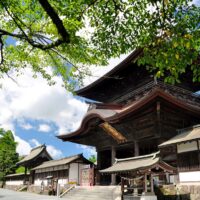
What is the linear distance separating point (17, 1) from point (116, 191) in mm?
13945

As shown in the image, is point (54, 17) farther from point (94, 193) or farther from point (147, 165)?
point (94, 193)

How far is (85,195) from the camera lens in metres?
20.2

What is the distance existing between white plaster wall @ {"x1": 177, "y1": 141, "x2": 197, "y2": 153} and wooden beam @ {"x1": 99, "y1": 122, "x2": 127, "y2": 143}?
5.44 m

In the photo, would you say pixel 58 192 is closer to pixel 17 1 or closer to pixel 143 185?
pixel 143 185

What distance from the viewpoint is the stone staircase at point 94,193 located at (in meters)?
17.6

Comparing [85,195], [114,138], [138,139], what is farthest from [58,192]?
[138,139]

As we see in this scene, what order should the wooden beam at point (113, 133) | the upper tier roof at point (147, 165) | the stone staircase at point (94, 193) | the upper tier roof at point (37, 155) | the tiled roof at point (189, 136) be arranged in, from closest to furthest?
the upper tier roof at point (147, 165)
the tiled roof at point (189, 136)
the stone staircase at point (94, 193)
the wooden beam at point (113, 133)
the upper tier roof at point (37, 155)

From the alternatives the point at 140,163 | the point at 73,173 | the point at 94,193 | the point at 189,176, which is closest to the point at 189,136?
the point at 189,176

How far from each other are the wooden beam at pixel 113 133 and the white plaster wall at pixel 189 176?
6.10 metres

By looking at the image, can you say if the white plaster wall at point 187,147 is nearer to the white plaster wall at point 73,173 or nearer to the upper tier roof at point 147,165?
the upper tier roof at point 147,165

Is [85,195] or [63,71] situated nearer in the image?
[63,71]

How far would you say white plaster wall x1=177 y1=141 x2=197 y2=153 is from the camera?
15262 mm

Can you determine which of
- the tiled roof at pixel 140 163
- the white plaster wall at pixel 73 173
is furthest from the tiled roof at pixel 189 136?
the white plaster wall at pixel 73 173

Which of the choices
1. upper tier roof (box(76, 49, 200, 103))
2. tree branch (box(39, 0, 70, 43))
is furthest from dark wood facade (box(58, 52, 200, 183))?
tree branch (box(39, 0, 70, 43))
